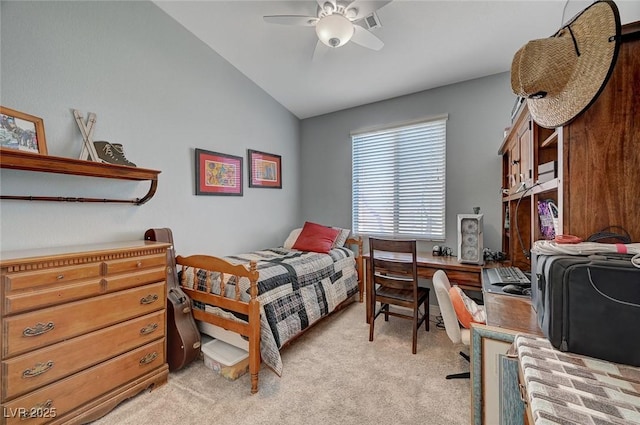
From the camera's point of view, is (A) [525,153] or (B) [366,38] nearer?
(A) [525,153]

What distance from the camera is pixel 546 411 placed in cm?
57

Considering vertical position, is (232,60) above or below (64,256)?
above

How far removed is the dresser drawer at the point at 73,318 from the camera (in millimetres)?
1306

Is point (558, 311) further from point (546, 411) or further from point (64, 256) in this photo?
point (64, 256)

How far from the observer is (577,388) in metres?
0.64

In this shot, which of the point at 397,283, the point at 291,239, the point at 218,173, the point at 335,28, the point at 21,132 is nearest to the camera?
the point at 21,132

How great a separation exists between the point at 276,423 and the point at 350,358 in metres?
0.83

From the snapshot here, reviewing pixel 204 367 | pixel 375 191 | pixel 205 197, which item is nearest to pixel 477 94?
pixel 375 191

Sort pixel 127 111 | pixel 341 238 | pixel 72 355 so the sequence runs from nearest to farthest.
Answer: pixel 72 355 < pixel 127 111 < pixel 341 238

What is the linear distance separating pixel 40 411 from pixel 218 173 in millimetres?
2190

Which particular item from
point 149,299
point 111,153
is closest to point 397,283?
point 149,299

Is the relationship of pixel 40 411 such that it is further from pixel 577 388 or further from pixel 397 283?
pixel 397 283

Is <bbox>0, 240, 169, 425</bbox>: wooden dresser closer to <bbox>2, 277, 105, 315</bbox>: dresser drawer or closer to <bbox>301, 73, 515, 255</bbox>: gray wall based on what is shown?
<bbox>2, 277, 105, 315</bbox>: dresser drawer

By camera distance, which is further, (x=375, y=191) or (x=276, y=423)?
(x=375, y=191)
